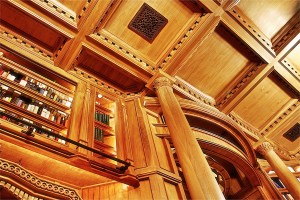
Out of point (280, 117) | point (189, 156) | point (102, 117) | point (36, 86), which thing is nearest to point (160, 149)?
point (189, 156)

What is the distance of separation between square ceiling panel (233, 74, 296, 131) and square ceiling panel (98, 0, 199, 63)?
7.56ft

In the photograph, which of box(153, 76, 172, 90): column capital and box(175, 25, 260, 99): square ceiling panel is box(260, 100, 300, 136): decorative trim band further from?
box(153, 76, 172, 90): column capital

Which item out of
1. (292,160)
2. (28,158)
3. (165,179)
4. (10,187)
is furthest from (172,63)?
(292,160)

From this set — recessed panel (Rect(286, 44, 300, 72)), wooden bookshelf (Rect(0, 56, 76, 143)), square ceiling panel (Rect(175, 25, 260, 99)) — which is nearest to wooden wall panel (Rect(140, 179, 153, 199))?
wooden bookshelf (Rect(0, 56, 76, 143))

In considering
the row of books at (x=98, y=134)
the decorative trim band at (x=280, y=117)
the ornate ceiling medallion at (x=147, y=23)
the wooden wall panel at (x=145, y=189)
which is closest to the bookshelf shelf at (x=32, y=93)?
the row of books at (x=98, y=134)

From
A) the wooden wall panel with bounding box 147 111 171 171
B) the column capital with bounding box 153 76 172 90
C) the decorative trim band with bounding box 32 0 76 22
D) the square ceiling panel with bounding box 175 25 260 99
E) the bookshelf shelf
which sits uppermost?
the decorative trim band with bounding box 32 0 76 22

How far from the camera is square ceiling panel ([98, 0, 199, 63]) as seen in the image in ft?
15.0

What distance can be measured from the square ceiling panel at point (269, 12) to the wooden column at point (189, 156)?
221 centimetres

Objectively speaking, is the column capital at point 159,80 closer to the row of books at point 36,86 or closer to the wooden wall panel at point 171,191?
the row of books at point 36,86

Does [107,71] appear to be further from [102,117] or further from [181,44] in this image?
[181,44]

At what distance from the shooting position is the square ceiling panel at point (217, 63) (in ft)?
17.0

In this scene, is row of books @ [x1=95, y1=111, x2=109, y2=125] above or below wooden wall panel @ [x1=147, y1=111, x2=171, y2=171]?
above

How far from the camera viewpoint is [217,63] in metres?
5.48

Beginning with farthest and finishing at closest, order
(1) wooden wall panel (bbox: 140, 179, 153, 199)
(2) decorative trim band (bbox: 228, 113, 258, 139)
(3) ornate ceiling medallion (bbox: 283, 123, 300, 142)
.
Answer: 1. (3) ornate ceiling medallion (bbox: 283, 123, 300, 142)
2. (2) decorative trim band (bbox: 228, 113, 258, 139)
3. (1) wooden wall panel (bbox: 140, 179, 153, 199)
